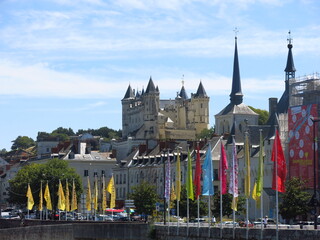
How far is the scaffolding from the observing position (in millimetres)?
106000

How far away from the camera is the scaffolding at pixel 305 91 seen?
348ft

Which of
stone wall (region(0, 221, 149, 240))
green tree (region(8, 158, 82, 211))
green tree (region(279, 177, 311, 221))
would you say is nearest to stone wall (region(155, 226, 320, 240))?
stone wall (region(0, 221, 149, 240))

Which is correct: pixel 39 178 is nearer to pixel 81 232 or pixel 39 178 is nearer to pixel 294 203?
pixel 81 232

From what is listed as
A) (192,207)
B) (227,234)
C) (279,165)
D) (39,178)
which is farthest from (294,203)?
(39,178)

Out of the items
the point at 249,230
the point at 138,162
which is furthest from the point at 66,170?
the point at 249,230

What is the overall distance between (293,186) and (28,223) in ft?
86.5

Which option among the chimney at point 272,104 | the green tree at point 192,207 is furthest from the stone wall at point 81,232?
the chimney at point 272,104

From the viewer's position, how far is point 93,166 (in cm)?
16050

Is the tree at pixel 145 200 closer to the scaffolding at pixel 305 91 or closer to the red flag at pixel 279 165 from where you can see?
the scaffolding at pixel 305 91

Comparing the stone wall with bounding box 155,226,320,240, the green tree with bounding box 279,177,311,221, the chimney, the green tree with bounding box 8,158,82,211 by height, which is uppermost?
the chimney

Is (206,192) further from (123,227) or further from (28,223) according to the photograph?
(28,223)

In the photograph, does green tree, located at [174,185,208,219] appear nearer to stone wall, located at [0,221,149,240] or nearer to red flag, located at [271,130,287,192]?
stone wall, located at [0,221,149,240]

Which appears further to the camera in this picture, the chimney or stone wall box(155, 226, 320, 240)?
the chimney

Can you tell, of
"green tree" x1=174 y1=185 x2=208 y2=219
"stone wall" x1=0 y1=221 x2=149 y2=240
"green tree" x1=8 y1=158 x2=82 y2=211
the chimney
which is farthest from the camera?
the chimney
